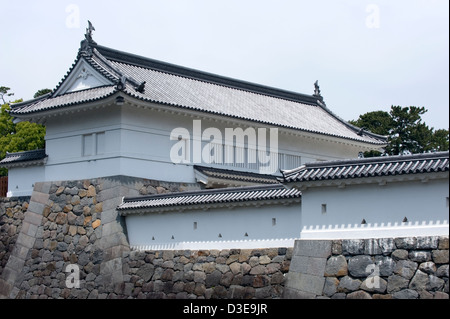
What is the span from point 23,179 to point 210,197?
7.70 metres

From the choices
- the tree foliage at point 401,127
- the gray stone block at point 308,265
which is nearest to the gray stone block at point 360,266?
the gray stone block at point 308,265

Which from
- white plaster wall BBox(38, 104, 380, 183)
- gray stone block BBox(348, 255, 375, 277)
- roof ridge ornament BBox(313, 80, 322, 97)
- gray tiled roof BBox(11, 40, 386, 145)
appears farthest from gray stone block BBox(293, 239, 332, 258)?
roof ridge ornament BBox(313, 80, 322, 97)

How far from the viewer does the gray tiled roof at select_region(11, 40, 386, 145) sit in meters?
22.6

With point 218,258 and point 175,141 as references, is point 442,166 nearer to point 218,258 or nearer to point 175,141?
point 218,258

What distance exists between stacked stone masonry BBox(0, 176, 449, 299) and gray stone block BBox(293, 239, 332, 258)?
0.02m

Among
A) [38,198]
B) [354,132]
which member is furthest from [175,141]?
[354,132]

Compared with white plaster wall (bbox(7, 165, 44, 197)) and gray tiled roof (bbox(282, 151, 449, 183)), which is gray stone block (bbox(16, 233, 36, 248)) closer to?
white plaster wall (bbox(7, 165, 44, 197))

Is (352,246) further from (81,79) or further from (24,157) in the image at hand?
(24,157)

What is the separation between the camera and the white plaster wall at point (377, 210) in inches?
595

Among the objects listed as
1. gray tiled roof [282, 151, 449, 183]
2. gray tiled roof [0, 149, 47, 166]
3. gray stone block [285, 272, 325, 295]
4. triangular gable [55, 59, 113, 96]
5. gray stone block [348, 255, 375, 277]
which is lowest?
gray stone block [285, 272, 325, 295]

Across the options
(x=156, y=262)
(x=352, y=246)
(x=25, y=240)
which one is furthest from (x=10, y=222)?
(x=352, y=246)

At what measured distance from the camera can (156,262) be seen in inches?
793

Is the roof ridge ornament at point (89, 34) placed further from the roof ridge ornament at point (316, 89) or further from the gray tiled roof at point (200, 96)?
the roof ridge ornament at point (316, 89)

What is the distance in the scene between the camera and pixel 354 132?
1173 inches
